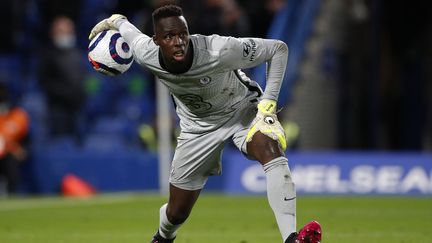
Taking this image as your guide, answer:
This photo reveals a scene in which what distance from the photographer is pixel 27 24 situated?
19.8m

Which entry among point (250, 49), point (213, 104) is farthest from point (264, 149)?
point (250, 49)

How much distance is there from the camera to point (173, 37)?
7.71 metres

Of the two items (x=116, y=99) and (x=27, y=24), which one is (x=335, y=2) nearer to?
(x=116, y=99)

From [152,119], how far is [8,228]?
681cm

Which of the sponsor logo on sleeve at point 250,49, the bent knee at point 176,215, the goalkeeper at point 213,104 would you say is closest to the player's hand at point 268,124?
the goalkeeper at point 213,104

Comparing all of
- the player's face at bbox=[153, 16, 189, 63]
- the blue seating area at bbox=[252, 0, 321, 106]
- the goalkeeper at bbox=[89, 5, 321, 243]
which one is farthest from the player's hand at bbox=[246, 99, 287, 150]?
the blue seating area at bbox=[252, 0, 321, 106]

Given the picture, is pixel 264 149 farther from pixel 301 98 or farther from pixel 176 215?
pixel 301 98

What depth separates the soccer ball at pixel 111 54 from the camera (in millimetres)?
8555

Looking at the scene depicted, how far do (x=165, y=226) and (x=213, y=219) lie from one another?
14.7 ft

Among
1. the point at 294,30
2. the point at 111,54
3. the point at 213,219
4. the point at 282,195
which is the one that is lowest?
the point at 213,219

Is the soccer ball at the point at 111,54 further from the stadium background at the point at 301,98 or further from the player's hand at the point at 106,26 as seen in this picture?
the stadium background at the point at 301,98

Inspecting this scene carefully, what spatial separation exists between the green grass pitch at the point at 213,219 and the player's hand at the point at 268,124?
2186 millimetres

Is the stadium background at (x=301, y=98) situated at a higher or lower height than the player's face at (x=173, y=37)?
lower

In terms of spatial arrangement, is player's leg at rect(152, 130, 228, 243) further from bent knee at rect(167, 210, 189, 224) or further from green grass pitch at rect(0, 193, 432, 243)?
green grass pitch at rect(0, 193, 432, 243)
